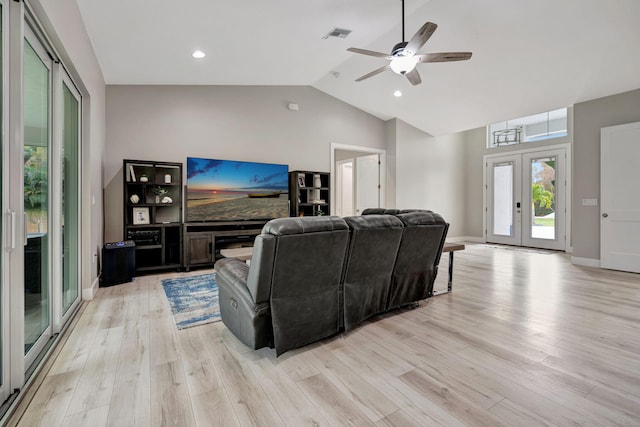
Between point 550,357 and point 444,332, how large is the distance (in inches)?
27.9

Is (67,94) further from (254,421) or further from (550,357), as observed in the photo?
(550,357)

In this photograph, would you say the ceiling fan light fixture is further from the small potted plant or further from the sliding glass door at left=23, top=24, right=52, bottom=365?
the small potted plant

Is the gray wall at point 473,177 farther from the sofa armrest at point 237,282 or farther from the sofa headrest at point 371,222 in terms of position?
the sofa armrest at point 237,282

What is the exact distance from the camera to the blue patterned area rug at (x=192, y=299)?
291 cm

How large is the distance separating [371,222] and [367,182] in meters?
5.43

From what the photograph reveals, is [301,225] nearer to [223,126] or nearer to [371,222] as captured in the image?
[371,222]

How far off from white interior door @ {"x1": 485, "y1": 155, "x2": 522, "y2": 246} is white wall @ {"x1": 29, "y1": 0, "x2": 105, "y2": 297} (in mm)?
8453

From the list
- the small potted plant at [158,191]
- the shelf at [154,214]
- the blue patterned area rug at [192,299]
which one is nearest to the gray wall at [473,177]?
the blue patterned area rug at [192,299]

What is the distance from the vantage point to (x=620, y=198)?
4.92 metres

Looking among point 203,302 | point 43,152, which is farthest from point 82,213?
point 203,302

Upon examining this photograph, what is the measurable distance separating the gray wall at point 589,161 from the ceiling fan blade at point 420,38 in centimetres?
403

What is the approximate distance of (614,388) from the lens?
5.96 feet

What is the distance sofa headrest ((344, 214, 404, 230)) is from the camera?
241cm

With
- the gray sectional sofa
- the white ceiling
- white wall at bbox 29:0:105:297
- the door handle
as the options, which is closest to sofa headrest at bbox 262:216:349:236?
the gray sectional sofa
